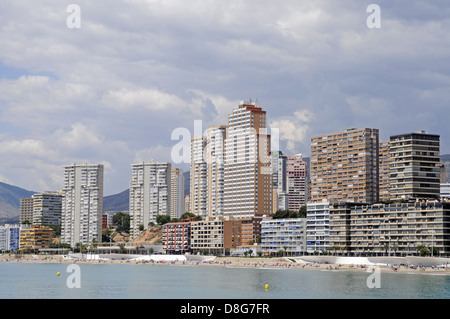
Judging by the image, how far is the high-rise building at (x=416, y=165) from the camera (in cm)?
19212

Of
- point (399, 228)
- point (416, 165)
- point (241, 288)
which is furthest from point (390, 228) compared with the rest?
point (241, 288)

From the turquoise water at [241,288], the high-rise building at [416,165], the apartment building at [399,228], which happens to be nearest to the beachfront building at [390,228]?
the apartment building at [399,228]

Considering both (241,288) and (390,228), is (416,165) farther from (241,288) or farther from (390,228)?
(241,288)

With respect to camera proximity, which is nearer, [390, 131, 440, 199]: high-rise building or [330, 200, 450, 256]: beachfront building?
[330, 200, 450, 256]: beachfront building

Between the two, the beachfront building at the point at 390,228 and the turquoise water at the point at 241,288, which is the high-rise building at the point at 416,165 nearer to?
the beachfront building at the point at 390,228

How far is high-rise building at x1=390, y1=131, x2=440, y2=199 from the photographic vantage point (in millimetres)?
192125

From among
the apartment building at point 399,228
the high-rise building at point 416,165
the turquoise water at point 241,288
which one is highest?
the high-rise building at point 416,165

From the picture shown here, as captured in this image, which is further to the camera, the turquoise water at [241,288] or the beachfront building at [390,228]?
the beachfront building at [390,228]

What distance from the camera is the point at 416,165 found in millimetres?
192250

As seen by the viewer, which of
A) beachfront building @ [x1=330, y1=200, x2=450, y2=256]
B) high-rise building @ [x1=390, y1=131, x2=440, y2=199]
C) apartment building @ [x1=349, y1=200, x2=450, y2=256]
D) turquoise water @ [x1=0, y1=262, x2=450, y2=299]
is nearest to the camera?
turquoise water @ [x1=0, y1=262, x2=450, y2=299]

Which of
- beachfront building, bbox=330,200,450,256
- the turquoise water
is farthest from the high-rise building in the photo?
the turquoise water

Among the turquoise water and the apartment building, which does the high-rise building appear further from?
the turquoise water
